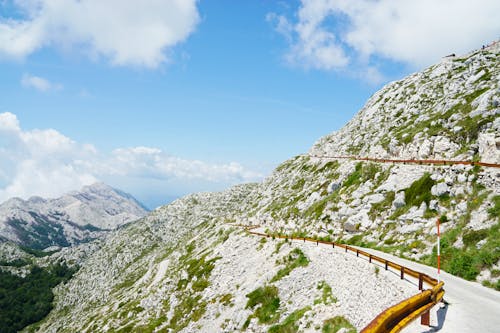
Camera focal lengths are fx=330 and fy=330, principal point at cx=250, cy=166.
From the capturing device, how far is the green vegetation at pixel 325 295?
25.3 metres

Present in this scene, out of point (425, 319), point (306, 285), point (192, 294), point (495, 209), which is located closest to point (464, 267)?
point (495, 209)

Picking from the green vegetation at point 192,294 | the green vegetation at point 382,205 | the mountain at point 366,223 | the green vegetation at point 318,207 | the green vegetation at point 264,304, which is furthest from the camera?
the green vegetation at point 318,207

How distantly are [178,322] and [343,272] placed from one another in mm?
33411

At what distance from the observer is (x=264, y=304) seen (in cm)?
3447

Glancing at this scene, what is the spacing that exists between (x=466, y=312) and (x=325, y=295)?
11.8 m

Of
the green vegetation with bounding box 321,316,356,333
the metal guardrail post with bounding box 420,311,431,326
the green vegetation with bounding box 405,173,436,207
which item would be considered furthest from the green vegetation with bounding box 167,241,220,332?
the metal guardrail post with bounding box 420,311,431,326

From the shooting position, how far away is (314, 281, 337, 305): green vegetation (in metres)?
25.3

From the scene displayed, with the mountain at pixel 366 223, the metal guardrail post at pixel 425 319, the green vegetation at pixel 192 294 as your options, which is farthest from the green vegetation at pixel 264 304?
the metal guardrail post at pixel 425 319

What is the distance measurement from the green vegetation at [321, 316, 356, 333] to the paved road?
16.9 feet

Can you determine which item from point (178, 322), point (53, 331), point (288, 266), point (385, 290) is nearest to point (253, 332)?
point (288, 266)

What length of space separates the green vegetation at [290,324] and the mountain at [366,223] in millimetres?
125

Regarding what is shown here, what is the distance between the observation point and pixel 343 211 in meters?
51.2

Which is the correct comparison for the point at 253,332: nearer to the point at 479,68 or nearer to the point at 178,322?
the point at 178,322

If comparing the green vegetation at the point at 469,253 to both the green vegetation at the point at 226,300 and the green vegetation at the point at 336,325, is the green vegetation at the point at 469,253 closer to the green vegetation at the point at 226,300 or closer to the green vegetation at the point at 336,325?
the green vegetation at the point at 336,325
